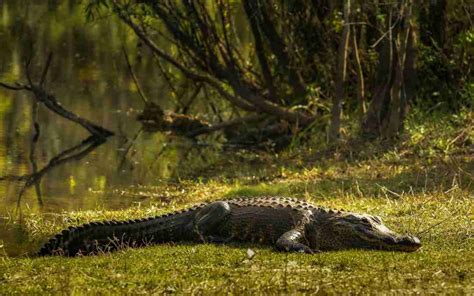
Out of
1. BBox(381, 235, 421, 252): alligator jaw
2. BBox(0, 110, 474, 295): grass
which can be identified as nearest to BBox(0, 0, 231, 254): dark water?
BBox(0, 110, 474, 295): grass

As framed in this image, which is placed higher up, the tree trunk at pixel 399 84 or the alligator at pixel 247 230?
the tree trunk at pixel 399 84

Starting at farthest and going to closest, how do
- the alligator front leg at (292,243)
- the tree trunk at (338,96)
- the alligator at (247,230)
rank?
the tree trunk at (338,96) → the alligator at (247,230) → the alligator front leg at (292,243)

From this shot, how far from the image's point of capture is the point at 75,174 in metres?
13.6

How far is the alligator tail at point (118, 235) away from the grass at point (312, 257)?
213 millimetres

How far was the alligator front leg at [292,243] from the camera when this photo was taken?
288 inches

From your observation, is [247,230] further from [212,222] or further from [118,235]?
[118,235]

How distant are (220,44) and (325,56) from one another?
1716mm

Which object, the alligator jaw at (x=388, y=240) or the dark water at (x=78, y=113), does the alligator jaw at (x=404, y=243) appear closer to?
the alligator jaw at (x=388, y=240)

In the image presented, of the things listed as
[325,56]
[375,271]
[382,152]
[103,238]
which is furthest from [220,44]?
[375,271]

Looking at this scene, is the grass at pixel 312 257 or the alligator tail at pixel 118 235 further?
the alligator tail at pixel 118 235

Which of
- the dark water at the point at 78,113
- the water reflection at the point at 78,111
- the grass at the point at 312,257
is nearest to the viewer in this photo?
the grass at the point at 312,257

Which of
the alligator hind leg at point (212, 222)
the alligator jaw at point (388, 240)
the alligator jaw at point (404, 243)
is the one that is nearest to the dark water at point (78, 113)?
the alligator hind leg at point (212, 222)

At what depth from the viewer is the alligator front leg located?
732 centimetres

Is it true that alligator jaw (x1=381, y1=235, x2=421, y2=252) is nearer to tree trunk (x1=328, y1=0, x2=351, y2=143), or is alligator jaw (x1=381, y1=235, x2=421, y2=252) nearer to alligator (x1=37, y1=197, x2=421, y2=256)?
alligator (x1=37, y1=197, x2=421, y2=256)
